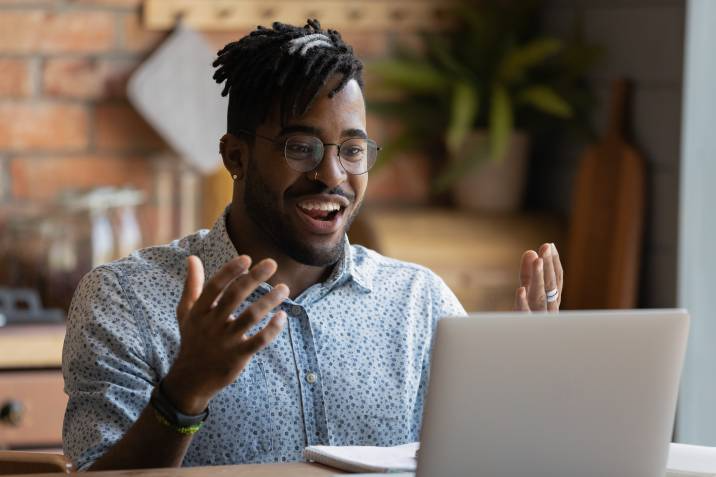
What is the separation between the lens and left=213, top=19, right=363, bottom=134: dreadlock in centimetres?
168

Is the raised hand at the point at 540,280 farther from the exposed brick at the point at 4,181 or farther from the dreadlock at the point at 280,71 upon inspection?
the exposed brick at the point at 4,181

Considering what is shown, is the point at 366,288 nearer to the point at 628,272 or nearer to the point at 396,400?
the point at 396,400

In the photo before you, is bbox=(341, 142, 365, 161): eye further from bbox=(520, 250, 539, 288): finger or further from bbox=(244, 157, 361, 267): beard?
bbox=(520, 250, 539, 288): finger

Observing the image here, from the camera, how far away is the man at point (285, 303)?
5.27 ft

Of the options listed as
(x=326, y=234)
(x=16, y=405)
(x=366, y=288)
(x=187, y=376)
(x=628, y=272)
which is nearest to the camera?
(x=187, y=376)

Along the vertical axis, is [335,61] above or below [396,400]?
above

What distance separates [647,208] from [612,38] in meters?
0.43

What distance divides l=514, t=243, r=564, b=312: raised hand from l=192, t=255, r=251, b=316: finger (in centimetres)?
44

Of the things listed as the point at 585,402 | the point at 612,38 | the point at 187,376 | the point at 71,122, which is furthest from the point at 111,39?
the point at 585,402

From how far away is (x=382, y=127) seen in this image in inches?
124

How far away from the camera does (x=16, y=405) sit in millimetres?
2537

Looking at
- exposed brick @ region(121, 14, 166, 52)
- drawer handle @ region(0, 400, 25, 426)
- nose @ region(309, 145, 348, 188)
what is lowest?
drawer handle @ region(0, 400, 25, 426)

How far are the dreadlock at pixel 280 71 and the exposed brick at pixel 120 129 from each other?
1.33 metres

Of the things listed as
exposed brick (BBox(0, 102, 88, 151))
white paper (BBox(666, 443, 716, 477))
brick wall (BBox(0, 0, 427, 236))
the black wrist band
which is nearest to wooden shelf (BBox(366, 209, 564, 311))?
brick wall (BBox(0, 0, 427, 236))
